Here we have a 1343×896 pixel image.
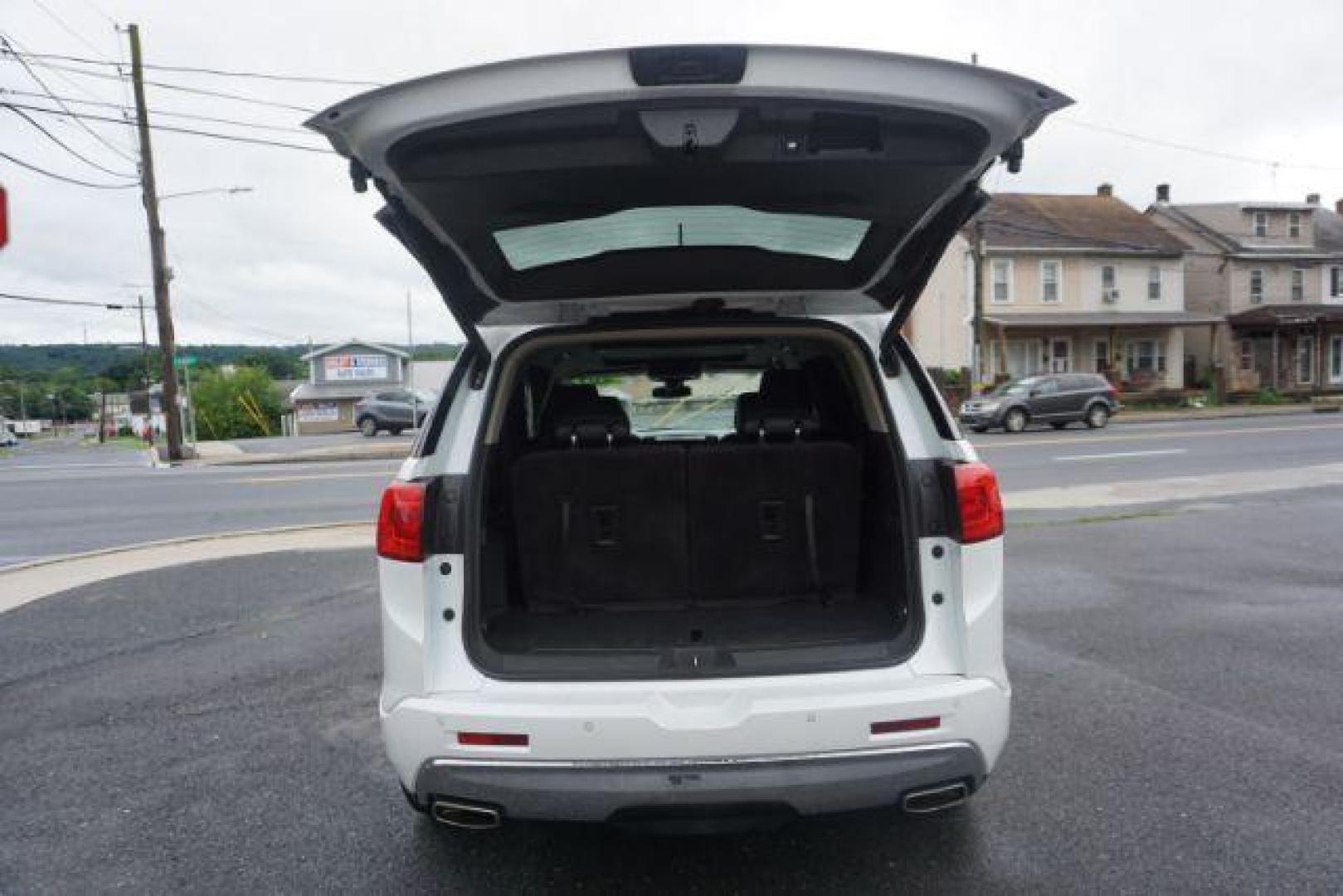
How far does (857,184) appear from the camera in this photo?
2.67 m

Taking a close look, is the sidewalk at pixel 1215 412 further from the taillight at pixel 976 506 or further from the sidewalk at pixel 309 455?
the taillight at pixel 976 506

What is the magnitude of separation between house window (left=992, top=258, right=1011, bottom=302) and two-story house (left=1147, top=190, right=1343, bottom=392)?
10.5 meters

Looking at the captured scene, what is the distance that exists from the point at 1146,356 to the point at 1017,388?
642 inches

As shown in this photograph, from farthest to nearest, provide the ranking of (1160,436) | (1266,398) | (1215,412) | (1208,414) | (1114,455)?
(1266,398) < (1215,412) < (1208,414) < (1160,436) < (1114,455)

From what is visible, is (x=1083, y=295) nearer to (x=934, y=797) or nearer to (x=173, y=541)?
(x=173, y=541)

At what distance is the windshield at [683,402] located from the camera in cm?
455

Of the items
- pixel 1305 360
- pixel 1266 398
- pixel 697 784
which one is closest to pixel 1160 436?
pixel 1266 398

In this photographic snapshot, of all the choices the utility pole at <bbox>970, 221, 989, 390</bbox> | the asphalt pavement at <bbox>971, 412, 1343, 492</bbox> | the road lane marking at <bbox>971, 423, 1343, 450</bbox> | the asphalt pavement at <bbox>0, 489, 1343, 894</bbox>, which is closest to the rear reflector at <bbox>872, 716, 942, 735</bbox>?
the asphalt pavement at <bbox>0, 489, 1343, 894</bbox>

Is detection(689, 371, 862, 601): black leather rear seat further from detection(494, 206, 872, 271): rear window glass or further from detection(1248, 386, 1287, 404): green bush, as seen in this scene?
detection(1248, 386, 1287, 404): green bush

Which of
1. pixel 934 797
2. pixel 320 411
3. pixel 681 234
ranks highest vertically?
pixel 681 234

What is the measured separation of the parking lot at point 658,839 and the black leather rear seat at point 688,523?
A: 85 centimetres

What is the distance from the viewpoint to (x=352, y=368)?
53.8 meters

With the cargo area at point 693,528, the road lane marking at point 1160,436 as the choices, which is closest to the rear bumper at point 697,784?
the cargo area at point 693,528

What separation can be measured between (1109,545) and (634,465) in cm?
610
